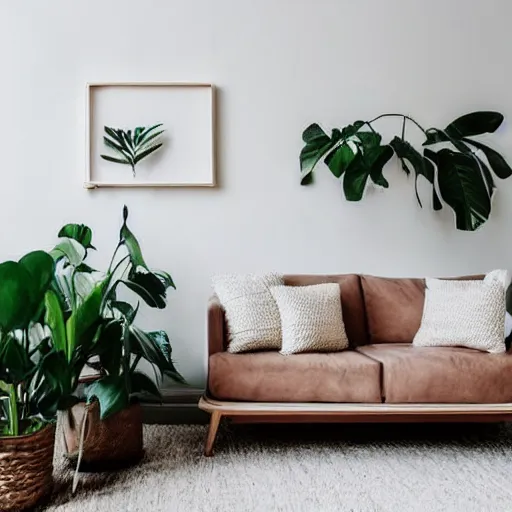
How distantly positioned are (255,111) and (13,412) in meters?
2.04

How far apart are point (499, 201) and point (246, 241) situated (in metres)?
1.42

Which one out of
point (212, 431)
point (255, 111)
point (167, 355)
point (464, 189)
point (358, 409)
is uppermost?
point (255, 111)

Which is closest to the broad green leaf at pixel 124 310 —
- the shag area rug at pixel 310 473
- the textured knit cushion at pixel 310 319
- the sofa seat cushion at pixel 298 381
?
the sofa seat cushion at pixel 298 381

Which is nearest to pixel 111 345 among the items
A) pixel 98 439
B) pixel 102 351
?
pixel 102 351

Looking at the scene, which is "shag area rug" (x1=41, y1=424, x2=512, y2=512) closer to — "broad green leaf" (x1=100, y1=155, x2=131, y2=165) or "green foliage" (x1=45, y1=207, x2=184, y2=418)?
"green foliage" (x1=45, y1=207, x2=184, y2=418)

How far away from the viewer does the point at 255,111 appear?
3.52 meters

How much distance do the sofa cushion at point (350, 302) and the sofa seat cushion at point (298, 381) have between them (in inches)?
20.6

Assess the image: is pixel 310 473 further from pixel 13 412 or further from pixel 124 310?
pixel 13 412

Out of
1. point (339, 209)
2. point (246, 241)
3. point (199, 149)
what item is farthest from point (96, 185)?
point (339, 209)

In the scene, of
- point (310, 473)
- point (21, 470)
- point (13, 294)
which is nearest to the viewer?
point (13, 294)

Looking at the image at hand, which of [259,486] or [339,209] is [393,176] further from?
[259,486]

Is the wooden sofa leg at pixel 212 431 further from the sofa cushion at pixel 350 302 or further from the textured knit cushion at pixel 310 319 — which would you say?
the sofa cushion at pixel 350 302

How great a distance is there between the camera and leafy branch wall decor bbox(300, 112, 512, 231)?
3.18 meters

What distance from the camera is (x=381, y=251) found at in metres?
3.53
